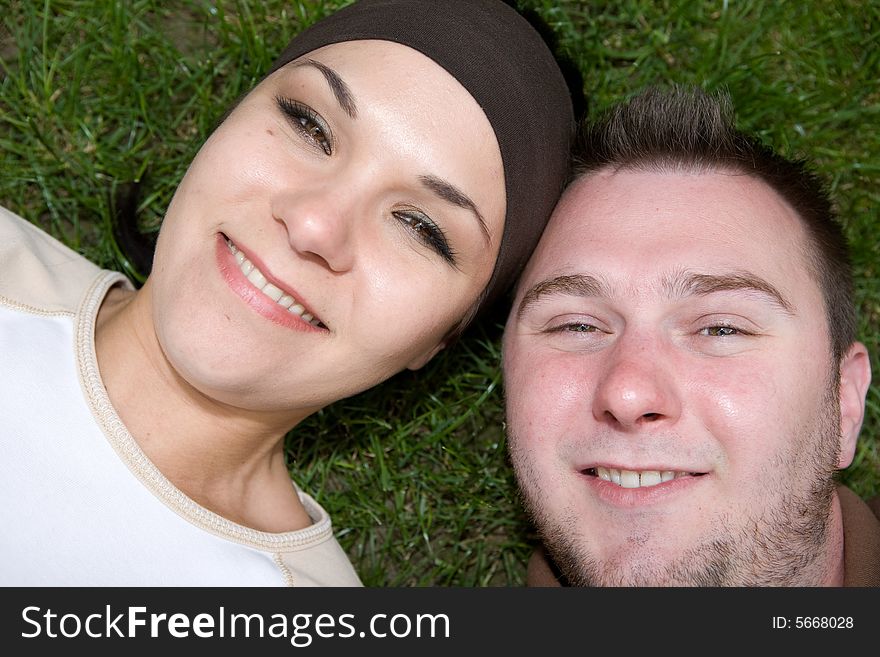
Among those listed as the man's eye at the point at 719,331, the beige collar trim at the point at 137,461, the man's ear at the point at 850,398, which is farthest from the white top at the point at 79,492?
the man's ear at the point at 850,398

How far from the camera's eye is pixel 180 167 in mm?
4176

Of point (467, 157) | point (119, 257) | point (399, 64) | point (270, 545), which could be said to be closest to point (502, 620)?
point (270, 545)

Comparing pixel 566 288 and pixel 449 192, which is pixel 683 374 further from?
pixel 449 192

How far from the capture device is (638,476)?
115 inches

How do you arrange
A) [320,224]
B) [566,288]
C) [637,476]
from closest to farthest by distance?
[320,224], [637,476], [566,288]

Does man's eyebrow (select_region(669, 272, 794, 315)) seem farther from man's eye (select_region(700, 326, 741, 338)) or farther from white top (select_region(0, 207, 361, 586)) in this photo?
white top (select_region(0, 207, 361, 586))

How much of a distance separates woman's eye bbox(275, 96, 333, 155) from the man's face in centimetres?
95

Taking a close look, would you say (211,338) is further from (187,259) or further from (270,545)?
(270,545)

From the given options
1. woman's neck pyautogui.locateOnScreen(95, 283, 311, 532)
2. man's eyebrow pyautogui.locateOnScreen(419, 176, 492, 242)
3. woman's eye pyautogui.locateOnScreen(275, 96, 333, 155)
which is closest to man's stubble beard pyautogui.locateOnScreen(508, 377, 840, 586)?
man's eyebrow pyautogui.locateOnScreen(419, 176, 492, 242)

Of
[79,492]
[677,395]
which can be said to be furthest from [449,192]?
[79,492]

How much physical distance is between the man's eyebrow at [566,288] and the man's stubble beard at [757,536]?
0.51 m

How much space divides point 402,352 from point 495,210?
614 mm

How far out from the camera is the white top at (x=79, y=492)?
3068 mm

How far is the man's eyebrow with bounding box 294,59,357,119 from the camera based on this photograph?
2.82 m
